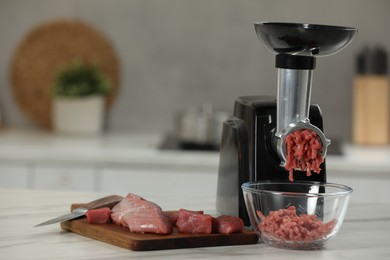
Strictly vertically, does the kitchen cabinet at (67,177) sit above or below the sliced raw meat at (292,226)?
below

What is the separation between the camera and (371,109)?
365cm

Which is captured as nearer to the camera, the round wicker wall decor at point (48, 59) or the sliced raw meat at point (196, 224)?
the sliced raw meat at point (196, 224)

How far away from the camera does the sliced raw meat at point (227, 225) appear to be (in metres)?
1.62

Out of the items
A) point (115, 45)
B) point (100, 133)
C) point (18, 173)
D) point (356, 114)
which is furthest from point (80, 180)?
point (356, 114)

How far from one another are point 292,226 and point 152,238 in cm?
25

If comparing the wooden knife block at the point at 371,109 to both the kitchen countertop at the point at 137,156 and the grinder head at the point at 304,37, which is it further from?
the grinder head at the point at 304,37

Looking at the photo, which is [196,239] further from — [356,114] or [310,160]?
[356,114]

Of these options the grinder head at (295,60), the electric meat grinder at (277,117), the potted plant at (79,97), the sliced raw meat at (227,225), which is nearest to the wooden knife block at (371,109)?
the potted plant at (79,97)

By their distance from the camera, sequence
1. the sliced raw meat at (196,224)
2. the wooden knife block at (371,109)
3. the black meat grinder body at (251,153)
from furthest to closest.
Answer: the wooden knife block at (371,109) < the black meat grinder body at (251,153) < the sliced raw meat at (196,224)

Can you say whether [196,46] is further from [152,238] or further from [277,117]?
[152,238]

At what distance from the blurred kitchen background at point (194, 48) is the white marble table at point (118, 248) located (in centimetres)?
195

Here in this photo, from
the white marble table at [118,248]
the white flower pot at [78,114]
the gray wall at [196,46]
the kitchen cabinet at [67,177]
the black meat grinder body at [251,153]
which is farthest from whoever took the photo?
the gray wall at [196,46]

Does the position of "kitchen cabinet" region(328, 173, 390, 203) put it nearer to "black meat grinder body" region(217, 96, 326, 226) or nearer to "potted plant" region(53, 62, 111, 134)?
"potted plant" region(53, 62, 111, 134)

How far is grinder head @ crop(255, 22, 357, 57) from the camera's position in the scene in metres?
1.64
